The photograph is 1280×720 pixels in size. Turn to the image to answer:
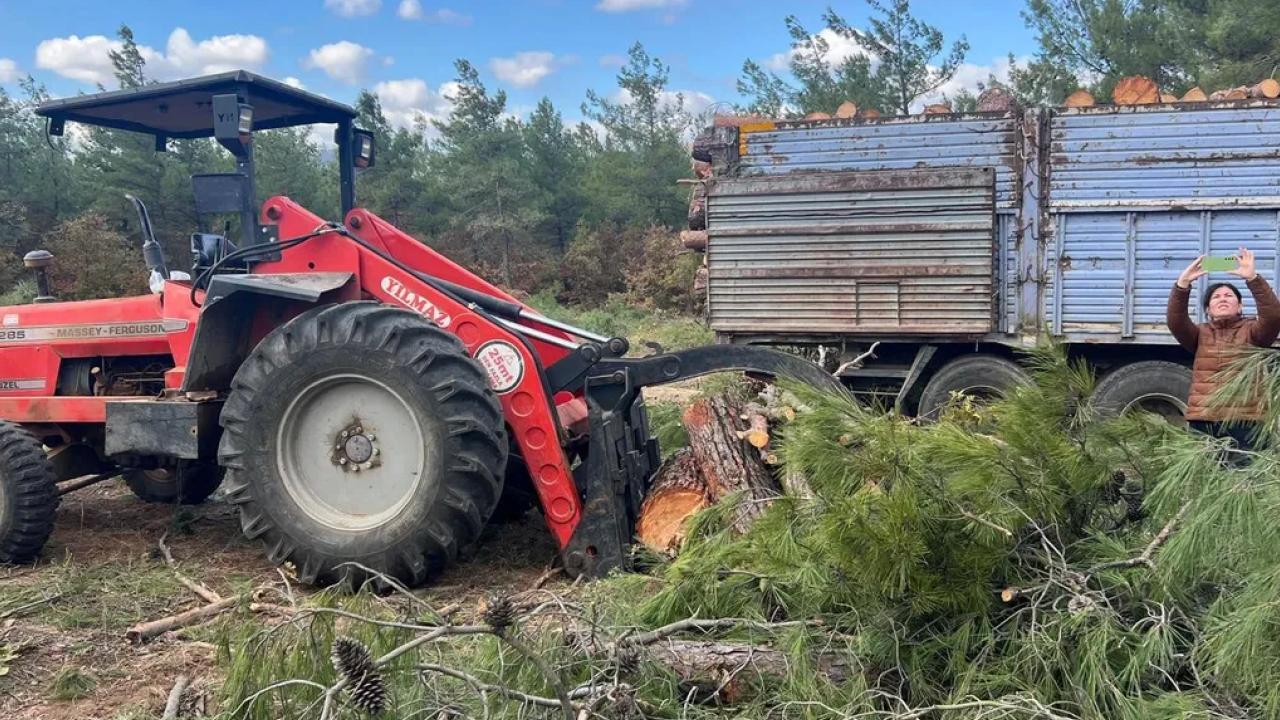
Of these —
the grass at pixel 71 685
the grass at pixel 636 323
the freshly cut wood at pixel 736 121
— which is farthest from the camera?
the grass at pixel 636 323

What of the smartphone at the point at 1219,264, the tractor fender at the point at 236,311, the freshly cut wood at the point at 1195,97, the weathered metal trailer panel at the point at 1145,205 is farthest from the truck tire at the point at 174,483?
the freshly cut wood at the point at 1195,97

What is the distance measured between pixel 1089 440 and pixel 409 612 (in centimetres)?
212

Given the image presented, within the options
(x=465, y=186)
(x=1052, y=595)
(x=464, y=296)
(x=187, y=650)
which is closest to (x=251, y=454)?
(x=187, y=650)

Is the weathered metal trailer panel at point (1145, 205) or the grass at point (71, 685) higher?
the weathered metal trailer panel at point (1145, 205)

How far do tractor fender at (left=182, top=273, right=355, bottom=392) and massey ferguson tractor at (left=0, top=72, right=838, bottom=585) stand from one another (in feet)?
0.04

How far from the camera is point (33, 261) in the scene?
17.9 ft

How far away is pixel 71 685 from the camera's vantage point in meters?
3.61

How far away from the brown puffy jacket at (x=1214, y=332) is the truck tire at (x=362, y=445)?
129 inches

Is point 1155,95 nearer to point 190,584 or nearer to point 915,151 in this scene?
point 915,151

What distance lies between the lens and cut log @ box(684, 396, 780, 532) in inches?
180

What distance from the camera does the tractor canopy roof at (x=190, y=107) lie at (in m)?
5.16

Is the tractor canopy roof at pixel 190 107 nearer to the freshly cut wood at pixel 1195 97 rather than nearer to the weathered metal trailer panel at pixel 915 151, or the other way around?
the weathered metal trailer panel at pixel 915 151

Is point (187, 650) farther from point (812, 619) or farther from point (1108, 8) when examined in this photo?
point (1108, 8)

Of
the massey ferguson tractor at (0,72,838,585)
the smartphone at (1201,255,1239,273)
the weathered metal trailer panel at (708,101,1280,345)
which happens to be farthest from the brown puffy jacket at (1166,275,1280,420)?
the massey ferguson tractor at (0,72,838,585)
